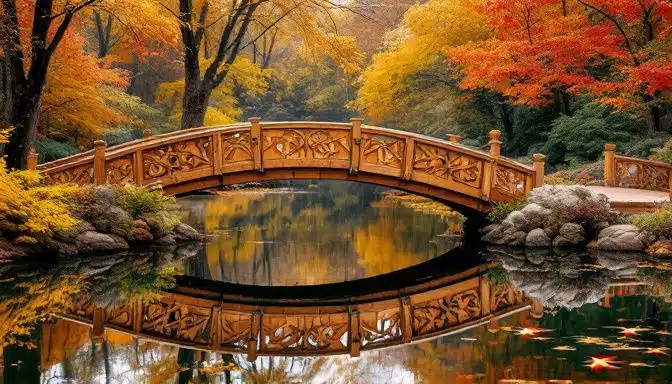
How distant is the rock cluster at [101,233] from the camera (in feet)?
40.0

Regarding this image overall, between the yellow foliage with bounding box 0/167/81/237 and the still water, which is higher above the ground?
the yellow foliage with bounding box 0/167/81/237

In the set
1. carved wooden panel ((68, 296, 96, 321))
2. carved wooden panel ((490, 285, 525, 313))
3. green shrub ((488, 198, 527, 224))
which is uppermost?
green shrub ((488, 198, 527, 224))

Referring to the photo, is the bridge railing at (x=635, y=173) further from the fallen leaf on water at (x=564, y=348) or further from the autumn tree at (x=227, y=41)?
the fallen leaf on water at (x=564, y=348)

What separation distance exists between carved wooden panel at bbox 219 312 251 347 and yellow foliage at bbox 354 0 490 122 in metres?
18.4

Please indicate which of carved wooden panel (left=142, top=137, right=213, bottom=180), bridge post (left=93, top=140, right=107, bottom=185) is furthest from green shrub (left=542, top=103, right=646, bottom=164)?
bridge post (left=93, top=140, right=107, bottom=185)

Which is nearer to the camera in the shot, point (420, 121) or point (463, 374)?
point (463, 374)

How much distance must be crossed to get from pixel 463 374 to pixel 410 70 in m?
23.8

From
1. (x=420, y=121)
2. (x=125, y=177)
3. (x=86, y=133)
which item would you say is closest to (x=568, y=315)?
(x=125, y=177)

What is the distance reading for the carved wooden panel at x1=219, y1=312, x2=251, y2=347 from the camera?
23.7 ft

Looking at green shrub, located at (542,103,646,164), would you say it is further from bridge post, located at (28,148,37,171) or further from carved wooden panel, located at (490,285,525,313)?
bridge post, located at (28,148,37,171)

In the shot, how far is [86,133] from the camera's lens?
24.4 metres

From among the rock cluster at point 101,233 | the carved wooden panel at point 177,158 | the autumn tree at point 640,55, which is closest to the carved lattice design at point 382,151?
the carved wooden panel at point 177,158

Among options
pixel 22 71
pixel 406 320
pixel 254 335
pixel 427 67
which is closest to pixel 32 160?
pixel 22 71

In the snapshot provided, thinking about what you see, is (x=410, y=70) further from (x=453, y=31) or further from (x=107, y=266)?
(x=107, y=266)
